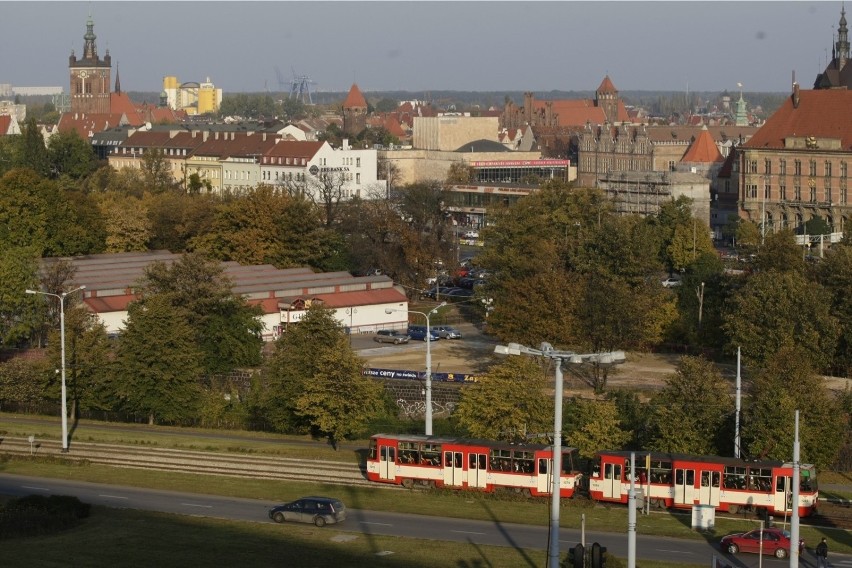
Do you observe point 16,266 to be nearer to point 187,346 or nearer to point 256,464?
point 187,346

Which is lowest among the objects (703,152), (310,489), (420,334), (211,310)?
(310,489)

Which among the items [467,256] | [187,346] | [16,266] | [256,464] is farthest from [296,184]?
[256,464]

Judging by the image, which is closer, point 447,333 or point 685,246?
point 447,333

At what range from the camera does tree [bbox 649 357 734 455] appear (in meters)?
47.1

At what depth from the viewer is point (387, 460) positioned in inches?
1815

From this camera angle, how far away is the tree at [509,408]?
1937 inches

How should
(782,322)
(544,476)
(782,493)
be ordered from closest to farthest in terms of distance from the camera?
(782,493)
(544,476)
(782,322)

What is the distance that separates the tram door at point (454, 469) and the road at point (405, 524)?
11.8 ft

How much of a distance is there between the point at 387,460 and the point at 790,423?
12.5m

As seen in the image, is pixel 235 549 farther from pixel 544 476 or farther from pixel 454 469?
pixel 544 476

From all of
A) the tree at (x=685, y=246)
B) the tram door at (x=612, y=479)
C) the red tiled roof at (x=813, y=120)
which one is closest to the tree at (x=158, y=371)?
the tram door at (x=612, y=479)

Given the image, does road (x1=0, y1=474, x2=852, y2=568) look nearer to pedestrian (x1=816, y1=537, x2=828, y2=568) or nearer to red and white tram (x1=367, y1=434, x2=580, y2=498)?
pedestrian (x1=816, y1=537, x2=828, y2=568)

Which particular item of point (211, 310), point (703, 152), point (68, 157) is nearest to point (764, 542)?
point (211, 310)

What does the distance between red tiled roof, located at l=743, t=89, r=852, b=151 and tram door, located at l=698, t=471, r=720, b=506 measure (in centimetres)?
6786
